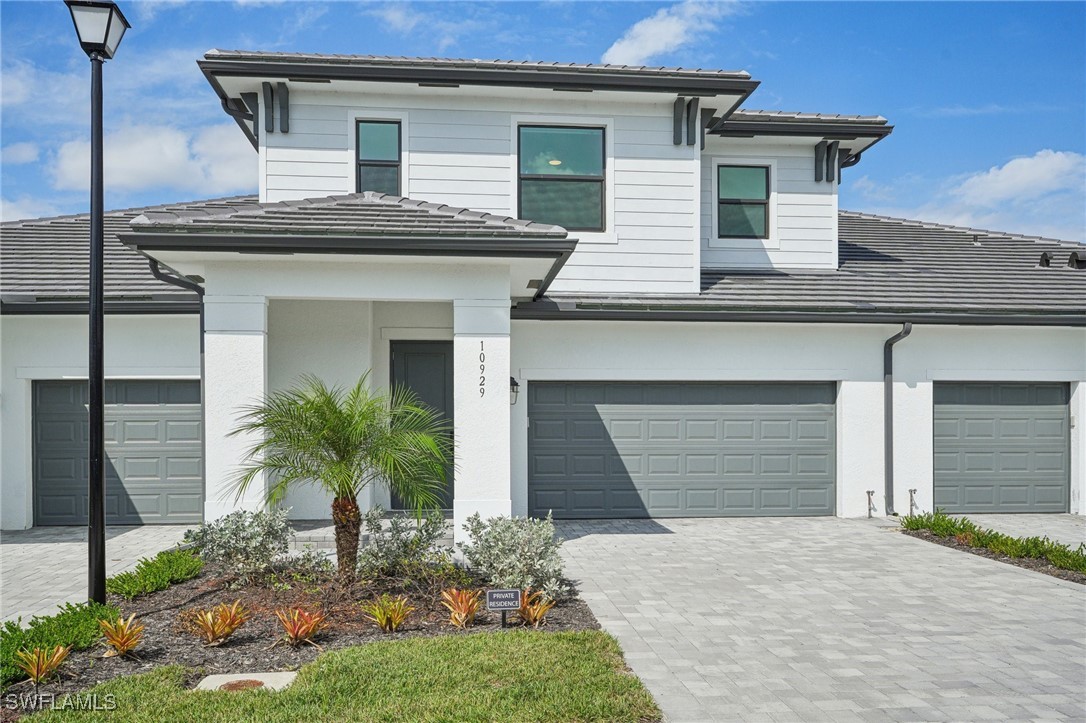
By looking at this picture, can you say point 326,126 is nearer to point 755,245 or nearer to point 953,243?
point 755,245

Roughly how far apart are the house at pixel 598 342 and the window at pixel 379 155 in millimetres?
35

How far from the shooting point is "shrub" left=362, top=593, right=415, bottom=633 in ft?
20.3

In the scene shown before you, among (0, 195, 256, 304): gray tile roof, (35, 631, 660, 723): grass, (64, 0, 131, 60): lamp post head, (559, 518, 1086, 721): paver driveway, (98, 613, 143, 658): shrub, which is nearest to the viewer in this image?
(35, 631, 660, 723): grass

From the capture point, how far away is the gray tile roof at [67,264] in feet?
37.2

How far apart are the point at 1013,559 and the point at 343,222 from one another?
28.7 ft

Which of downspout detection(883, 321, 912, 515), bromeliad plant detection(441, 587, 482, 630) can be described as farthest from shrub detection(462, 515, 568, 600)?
downspout detection(883, 321, 912, 515)

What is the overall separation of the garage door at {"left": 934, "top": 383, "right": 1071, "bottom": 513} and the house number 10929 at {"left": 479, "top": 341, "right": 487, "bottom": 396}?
7.76 m

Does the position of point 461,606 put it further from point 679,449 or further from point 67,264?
point 67,264

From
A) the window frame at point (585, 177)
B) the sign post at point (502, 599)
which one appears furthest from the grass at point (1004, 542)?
the sign post at point (502, 599)

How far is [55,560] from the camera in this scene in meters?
9.27

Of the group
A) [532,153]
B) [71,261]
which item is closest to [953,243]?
[532,153]

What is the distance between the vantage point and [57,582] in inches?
321

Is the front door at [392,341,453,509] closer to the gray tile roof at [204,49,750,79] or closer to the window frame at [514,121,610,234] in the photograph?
the window frame at [514,121,610,234]

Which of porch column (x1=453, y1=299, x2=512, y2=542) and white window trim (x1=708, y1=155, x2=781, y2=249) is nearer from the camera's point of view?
porch column (x1=453, y1=299, x2=512, y2=542)
